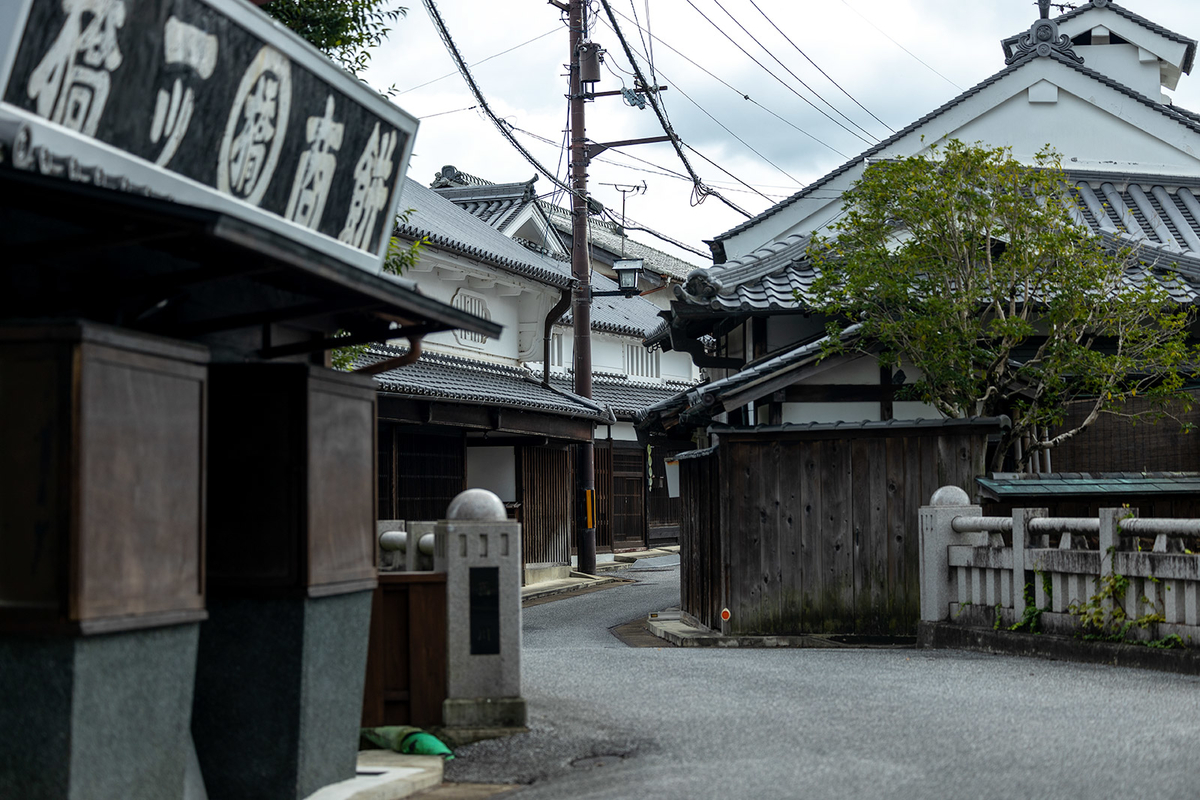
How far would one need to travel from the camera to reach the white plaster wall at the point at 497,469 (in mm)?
25484

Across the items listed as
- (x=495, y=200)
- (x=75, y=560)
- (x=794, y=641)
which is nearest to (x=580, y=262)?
(x=495, y=200)

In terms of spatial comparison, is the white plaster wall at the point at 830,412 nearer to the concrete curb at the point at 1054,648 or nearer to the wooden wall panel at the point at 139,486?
the concrete curb at the point at 1054,648

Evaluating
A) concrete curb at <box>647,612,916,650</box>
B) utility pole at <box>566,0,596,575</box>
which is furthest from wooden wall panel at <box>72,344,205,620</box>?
utility pole at <box>566,0,596,575</box>

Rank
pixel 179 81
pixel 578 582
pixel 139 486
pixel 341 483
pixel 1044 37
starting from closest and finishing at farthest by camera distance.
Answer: pixel 139 486 → pixel 179 81 → pixel 341 483 → pixel 1044 37 → pixel 578 582

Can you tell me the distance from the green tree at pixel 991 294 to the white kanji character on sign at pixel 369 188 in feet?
22.5

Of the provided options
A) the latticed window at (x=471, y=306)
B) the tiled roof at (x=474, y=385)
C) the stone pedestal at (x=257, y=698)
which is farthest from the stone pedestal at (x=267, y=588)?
the latticed window at (x=471, y=306)

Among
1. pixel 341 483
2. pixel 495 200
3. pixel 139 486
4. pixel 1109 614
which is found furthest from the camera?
pixel 495 200

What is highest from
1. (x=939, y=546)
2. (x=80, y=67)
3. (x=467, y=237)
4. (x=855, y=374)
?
(x=467, y=237)

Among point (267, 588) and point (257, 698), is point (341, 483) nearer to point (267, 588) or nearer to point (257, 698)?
point (267, 588)

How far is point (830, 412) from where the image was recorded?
1537cm

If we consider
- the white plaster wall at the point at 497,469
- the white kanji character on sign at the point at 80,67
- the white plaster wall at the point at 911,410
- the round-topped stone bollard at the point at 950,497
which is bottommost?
the round-topped stone bollard at the point at 950,497

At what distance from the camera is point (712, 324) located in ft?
59.2

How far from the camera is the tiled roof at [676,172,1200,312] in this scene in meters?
15.8

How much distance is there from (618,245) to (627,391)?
39.6ft
